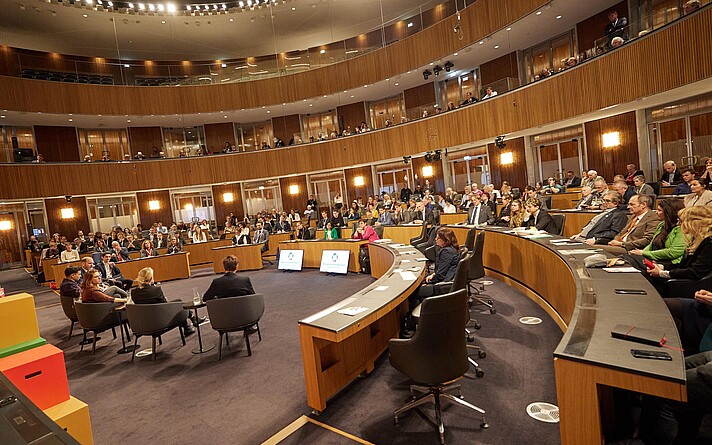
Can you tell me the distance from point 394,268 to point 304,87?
14.0 meters

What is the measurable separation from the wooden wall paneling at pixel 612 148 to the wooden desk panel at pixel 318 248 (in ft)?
27.9

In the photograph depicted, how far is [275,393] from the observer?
11.8 feet

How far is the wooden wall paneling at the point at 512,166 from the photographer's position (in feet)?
46.3

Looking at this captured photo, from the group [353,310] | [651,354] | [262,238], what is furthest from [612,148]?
[651,354]

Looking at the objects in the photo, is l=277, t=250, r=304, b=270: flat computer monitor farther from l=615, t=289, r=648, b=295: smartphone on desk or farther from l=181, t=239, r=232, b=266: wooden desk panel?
l=615, t=289, r=648, b=295: smartphone on desk

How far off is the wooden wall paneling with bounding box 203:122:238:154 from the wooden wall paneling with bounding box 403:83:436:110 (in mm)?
9136

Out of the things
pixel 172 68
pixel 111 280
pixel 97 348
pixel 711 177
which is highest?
pixel 172 68

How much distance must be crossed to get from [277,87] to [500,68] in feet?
31.7

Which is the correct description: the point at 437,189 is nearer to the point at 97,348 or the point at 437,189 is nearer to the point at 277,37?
the point at 277,37

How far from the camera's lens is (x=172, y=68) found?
1783 centimetres

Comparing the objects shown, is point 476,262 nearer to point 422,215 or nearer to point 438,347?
point 438,347

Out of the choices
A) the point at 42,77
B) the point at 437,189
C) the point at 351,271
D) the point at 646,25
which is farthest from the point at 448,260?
the point at 42,77

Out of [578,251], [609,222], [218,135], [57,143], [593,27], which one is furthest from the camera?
[218,135]

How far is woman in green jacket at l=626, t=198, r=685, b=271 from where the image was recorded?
3500 millimetres
